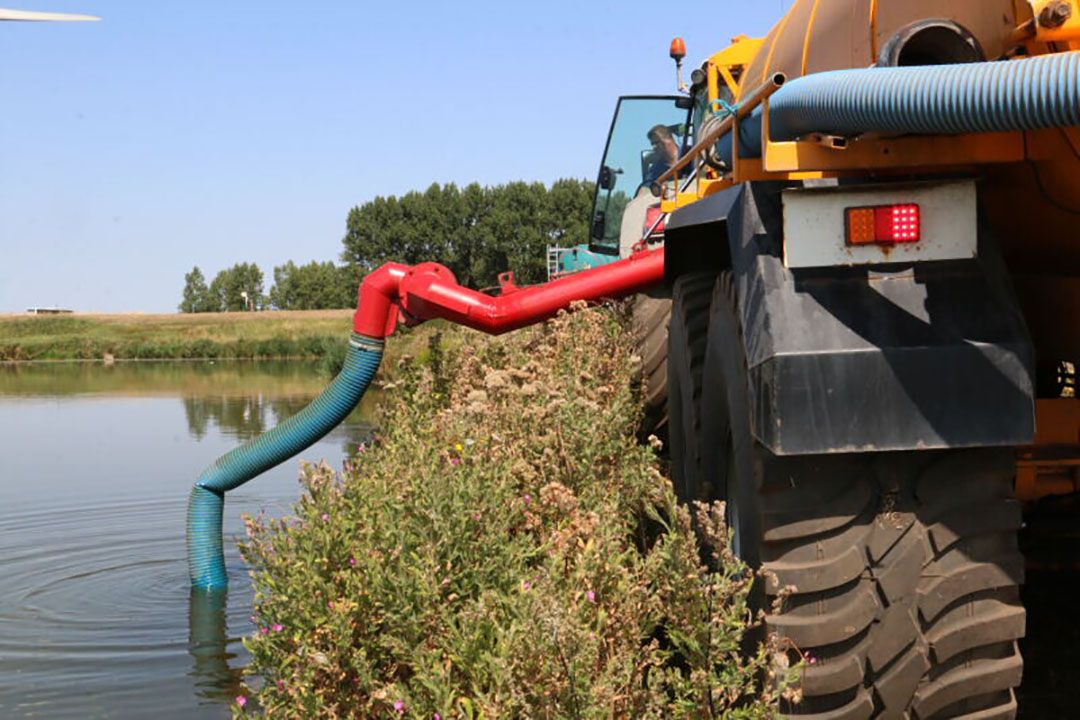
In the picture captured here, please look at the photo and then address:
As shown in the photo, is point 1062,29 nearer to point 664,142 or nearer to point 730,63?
point 730,63

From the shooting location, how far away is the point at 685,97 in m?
8.80

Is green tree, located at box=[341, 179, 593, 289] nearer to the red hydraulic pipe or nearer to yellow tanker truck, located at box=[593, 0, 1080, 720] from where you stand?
the red hydraulic pipe

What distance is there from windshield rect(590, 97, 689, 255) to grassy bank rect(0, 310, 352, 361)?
45.4 m

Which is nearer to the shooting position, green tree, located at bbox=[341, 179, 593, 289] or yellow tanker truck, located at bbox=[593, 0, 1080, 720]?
yellow tanker truck, located at bbox=[593, 0, 1080, 720]

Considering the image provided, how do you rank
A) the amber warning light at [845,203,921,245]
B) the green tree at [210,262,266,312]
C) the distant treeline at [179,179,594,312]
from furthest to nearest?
the green tree at [210,262,266,312]
the distant treeline at [179,179,594,312]
the amber warning light at [845,203,921,245]

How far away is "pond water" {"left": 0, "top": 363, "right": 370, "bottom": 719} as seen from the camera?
6832 mm

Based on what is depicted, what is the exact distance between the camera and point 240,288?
143250 mm

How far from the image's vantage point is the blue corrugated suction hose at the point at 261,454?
8.63m

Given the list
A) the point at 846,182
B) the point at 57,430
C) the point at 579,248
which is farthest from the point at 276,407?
the point at 846,182

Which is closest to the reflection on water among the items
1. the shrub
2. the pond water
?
the pond water

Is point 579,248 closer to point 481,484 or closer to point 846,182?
point 481,484

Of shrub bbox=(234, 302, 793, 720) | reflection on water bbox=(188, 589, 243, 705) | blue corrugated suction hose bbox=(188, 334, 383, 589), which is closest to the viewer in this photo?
shrub bbox=(234, 302, 793, 720)

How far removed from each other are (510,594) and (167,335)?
247 feet

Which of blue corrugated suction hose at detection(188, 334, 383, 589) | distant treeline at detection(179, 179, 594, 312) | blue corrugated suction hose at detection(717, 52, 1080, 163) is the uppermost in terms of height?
distant treeline at detection(179, 179, 594, 312)
